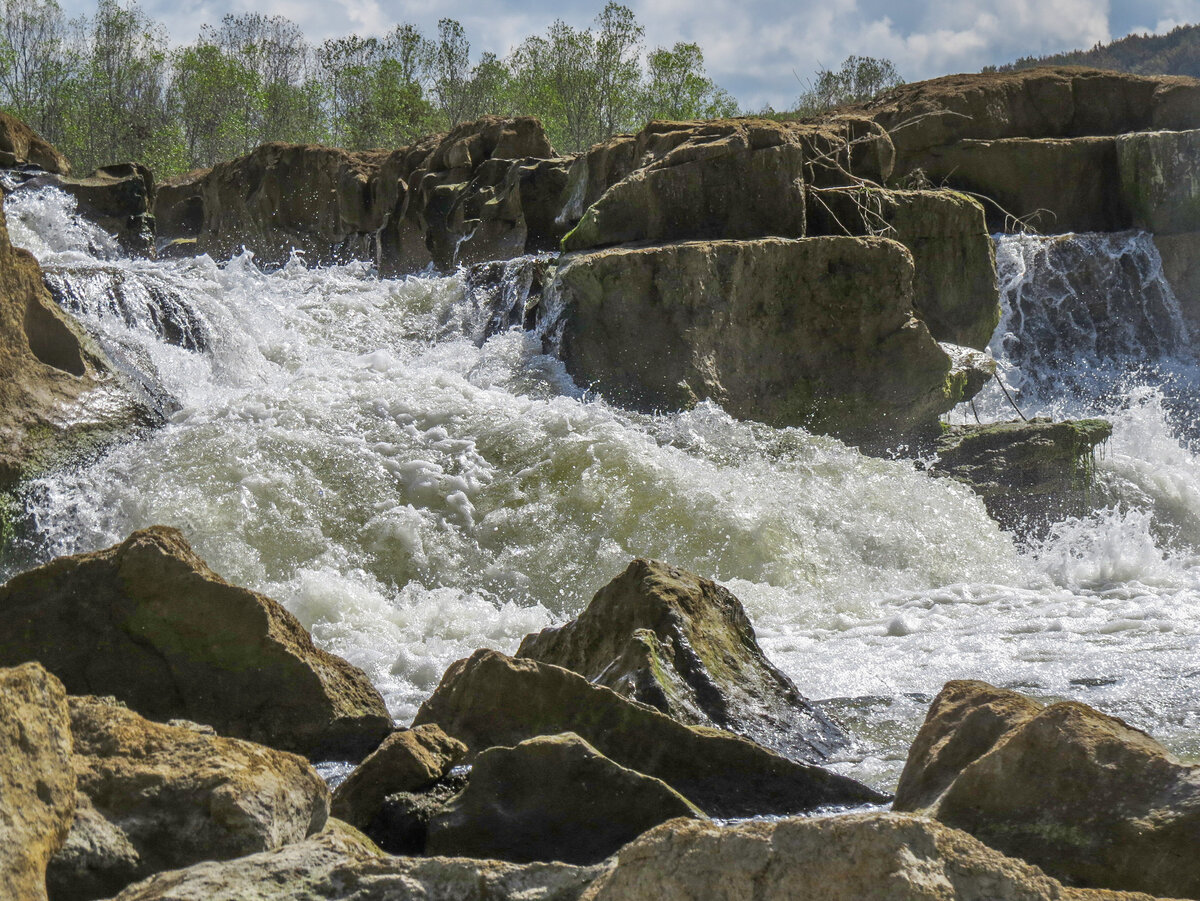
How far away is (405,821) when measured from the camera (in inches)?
97.7

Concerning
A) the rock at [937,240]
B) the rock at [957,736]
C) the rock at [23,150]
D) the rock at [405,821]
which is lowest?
the rock at [405,821]

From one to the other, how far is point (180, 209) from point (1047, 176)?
16.8 metres

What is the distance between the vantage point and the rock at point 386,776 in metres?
2.53

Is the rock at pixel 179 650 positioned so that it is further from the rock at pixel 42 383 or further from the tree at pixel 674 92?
the tree at pixel 674 92

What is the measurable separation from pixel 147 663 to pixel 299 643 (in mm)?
433

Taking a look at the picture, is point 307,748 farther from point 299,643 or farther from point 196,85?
point 196,85

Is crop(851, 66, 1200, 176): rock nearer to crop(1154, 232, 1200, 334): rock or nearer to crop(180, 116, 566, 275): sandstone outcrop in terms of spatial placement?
crop(1154, 232, 1200, 334): rock

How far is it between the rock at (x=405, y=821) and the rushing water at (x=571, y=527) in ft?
5.04

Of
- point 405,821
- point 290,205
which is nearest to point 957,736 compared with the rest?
point 405,821

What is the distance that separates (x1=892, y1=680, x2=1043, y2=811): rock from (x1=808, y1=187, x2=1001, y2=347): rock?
683cm

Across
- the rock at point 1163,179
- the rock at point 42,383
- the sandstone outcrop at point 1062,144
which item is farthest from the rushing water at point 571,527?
the sandstone outcrop at point 1062,144

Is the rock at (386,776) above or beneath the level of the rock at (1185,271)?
beneath

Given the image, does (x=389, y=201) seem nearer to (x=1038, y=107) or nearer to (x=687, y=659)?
(x=1038, y=107)

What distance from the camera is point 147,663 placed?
335 cm
